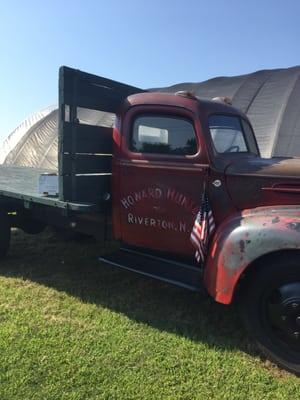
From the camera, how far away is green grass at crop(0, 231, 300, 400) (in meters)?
3.12

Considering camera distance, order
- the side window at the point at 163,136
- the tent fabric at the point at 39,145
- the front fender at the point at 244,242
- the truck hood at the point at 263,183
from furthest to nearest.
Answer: the tent fabric at the point at 39,145 → the side window at the point at 163,136 → the truck hood at the point at 263,183 → the front fender at the point at 244,242

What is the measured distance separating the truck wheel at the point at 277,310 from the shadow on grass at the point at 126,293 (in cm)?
26

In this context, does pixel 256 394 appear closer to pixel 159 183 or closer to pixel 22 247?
pixel 159 183

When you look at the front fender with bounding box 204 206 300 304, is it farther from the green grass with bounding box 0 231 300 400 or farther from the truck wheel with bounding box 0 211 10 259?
the truck wheel with bounding box 0 211 10 259

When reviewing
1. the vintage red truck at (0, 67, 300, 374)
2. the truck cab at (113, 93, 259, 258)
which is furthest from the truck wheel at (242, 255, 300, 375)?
the truck cab at (113, 93, 259, 258)

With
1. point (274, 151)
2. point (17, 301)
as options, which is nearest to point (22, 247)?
point (17, 301)

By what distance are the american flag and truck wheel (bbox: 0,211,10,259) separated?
9.05 ft

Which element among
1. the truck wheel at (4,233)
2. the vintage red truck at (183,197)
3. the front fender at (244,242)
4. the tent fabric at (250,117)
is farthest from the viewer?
the tent fabric at (250,117)

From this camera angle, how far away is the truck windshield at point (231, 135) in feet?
14.4

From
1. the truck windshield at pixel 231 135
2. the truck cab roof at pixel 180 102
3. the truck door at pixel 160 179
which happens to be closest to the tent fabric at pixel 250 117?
the truck windshield at pixel 231 135

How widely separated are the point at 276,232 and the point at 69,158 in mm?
2153

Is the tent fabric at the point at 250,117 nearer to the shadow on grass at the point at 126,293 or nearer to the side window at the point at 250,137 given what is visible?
the shadow on grass at the point at 126,293

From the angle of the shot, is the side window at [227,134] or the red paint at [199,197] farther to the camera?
the side window at [227,134]

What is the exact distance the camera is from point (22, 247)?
22.5 feet
